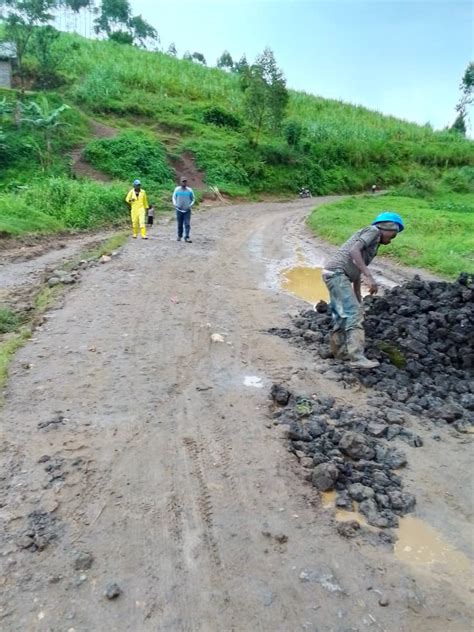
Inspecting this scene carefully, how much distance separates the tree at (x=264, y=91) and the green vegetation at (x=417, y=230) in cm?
938

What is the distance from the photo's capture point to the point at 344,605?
3.04 m

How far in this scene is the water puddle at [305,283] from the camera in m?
9.98

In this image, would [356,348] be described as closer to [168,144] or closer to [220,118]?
[168,144]

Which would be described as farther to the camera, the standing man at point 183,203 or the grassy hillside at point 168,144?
the grassy hillside at point 168,144

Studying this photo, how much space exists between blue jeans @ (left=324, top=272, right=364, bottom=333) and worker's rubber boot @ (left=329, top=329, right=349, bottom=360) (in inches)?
2.4

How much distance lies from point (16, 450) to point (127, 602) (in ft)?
6.08

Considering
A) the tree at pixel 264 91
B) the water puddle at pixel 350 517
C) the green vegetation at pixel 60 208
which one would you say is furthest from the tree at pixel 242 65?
the water puddle at pixel 350 517

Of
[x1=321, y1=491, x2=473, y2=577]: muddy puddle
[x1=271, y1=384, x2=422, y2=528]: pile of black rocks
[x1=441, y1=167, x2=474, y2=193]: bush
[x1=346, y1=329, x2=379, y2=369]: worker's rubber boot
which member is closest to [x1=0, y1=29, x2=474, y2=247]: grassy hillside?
[x1=441, y1=167, x2=474, y2=193]: bush

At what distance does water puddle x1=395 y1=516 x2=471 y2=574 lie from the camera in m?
3.44

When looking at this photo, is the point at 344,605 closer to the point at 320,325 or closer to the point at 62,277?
the point at 320,325

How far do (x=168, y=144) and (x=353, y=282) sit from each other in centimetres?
2356

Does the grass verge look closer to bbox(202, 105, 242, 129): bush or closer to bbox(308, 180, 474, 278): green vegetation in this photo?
bbox(308, 180, 474, 278): green vegetation

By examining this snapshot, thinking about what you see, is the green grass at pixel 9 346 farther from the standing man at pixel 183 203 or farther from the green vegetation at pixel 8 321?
the standing man at pixel 183 203

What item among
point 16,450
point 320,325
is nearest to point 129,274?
point 320,325
